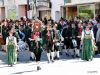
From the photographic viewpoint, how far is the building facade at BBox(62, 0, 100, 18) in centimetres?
3206

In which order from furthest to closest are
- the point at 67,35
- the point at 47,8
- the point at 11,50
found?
1. the point at 47,8
2. the point at 67,35
3. the point at 11,50

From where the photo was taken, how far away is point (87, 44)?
675 inches

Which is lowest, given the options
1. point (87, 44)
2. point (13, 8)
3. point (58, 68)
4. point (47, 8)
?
point (58, 68)

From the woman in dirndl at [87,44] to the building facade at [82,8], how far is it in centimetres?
1429

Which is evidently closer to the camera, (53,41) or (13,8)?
(53,41)

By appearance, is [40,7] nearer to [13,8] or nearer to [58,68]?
[13,8]

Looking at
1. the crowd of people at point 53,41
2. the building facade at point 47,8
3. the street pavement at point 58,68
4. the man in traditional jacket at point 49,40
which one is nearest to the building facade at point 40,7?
the building facade at point 47,8

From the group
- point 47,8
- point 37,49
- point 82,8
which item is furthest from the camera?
point 47,8

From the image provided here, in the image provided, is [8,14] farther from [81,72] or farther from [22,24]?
[81,72]

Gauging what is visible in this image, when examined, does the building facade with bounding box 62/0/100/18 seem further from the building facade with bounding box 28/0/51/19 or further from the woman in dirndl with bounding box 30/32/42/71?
the woman in dirndl with bounding box 30/32/42/71

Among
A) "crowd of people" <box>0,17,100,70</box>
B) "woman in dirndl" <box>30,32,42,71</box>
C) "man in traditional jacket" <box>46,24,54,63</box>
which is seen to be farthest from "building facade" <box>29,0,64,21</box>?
"woman in dirndl" <box>30,32,42,71</box>

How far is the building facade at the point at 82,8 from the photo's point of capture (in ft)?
105

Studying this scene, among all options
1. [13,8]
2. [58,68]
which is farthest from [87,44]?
[13,8]

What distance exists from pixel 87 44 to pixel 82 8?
16864mm
